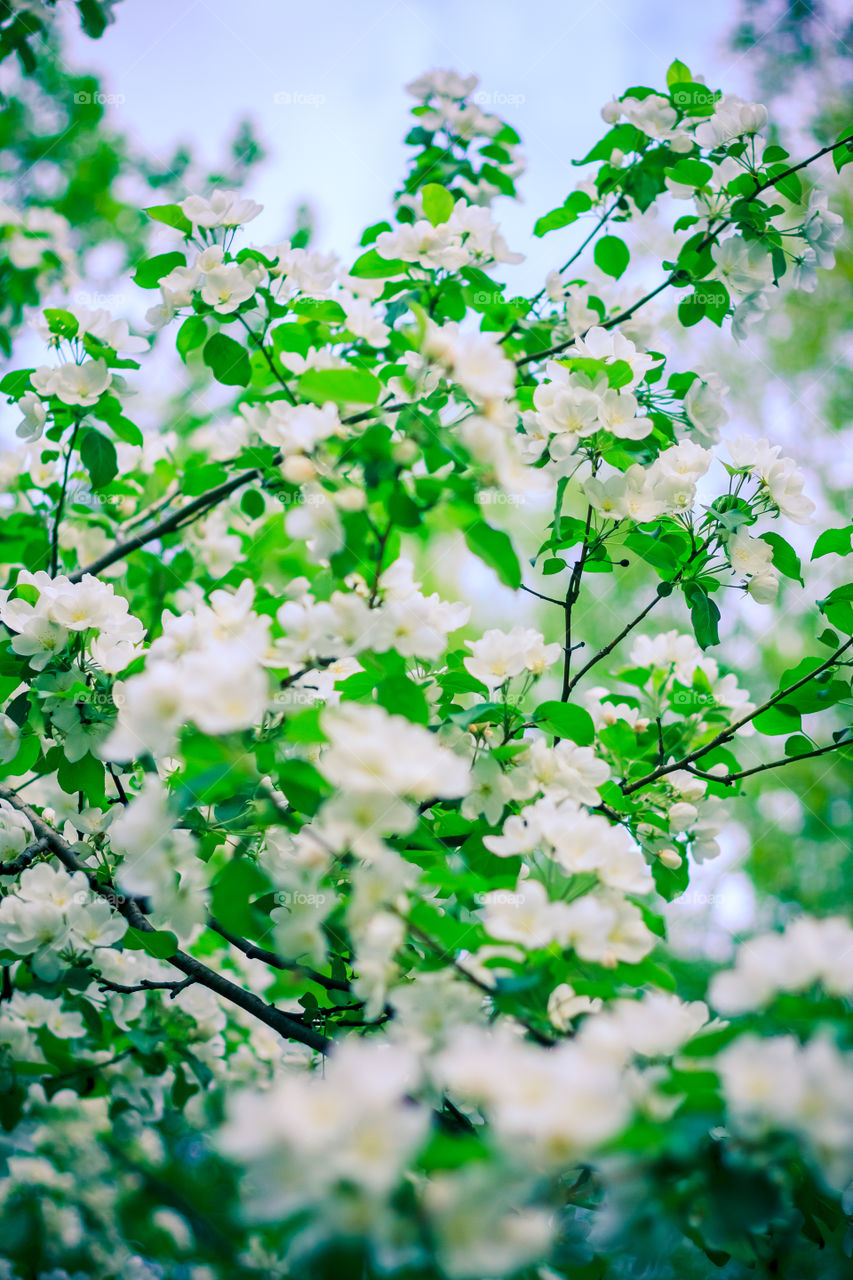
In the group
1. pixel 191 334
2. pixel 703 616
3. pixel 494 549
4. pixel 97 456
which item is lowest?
pixel 494 549

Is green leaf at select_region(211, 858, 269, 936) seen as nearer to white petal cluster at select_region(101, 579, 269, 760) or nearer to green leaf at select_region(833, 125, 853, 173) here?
white petal cluster at select_region(101, 579, 269, 760)

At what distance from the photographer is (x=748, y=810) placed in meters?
8.03

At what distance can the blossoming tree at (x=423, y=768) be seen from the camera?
70 cm

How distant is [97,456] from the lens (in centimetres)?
173

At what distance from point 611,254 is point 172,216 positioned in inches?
36.5

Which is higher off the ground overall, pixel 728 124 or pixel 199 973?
pixel 728 124

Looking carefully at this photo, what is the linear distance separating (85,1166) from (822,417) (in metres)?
7.72

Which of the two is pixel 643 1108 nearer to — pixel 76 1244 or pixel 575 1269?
pixel 575 1269

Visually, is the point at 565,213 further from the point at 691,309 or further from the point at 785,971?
the point at 785,971

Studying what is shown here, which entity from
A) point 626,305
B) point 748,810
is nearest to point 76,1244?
→ point 626,305

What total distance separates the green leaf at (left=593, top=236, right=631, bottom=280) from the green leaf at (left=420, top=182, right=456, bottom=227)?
14.5 inches

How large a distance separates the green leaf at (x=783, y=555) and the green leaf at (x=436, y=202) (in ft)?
2.95

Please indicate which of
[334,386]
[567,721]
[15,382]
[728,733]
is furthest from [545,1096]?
[15,382]

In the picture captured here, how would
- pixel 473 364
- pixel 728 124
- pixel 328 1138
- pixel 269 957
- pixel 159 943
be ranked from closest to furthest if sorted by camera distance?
pixel 328 1138, pixel 473 364, pixel 159 943, pixel 269 957, pixel 728 124
